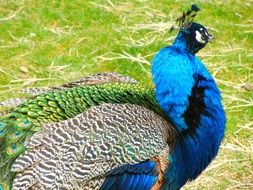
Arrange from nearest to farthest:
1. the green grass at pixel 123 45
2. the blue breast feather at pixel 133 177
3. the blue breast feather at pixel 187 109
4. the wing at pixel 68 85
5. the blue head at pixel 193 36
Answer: the blue breast feather at pixel 133 177 → the blue breast feather at pixel 187 109 → the wing at pixel 68 85 → the blue head at pixel 193 36 → the green grass at pixel 123 45

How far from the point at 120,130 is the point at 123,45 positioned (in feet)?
8.81

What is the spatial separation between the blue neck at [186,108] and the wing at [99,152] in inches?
5.8

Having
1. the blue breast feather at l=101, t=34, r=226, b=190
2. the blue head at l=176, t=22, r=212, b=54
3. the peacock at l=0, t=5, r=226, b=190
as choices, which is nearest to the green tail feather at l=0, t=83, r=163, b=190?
the peacock at l=0, t=5, r=226, b=190

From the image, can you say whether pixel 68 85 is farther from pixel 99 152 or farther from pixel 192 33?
pixel 192 33

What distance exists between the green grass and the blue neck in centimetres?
80

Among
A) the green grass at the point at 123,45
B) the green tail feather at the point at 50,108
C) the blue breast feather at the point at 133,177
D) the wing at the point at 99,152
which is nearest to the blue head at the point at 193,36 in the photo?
the green tail feather at the point at 50,108

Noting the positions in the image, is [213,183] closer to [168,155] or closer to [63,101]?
[168,155]

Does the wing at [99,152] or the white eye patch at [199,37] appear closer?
the wing at [99,152]

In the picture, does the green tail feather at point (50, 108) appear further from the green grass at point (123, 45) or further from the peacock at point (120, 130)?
the green grass at point (123, 45)

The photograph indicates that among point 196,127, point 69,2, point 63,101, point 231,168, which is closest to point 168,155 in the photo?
point 196,127

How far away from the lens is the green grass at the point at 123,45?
4.94 m

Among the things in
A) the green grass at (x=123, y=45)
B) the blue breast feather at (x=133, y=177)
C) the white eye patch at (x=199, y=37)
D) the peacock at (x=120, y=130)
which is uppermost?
the white eye patch at (x=199, y=37)

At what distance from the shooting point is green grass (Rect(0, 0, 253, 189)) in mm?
4941

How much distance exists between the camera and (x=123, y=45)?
5.84 metres
